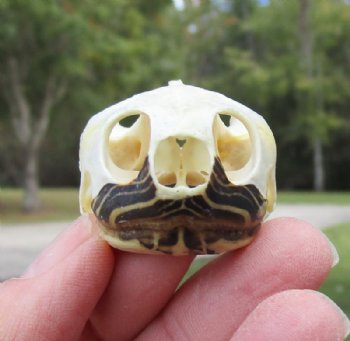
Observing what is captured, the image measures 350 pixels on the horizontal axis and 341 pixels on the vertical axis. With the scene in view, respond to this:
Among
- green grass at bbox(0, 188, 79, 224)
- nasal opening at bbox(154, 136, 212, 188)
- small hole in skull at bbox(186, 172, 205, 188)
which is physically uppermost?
nasal opening at bbox(154, 136, 212, 188)

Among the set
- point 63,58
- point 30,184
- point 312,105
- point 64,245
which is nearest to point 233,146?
point 64,245

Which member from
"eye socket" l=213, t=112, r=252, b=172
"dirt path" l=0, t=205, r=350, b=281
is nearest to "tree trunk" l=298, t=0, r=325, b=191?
"dirt path" l=0, t=205, r=350, b=281

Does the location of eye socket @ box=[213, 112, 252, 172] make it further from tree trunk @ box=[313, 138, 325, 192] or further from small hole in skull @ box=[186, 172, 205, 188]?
tree trunk @ box=[313, 138, 325, 192]

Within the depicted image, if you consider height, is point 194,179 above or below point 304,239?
above

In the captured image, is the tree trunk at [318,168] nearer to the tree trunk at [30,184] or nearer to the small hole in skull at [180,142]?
the tree trunk at [30,184]

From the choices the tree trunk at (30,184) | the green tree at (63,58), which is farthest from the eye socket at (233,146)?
the tree trunk at (30,184)

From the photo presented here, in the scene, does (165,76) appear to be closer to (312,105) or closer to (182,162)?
(312,105)

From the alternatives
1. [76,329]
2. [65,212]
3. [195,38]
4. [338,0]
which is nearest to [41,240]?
[65,212]
